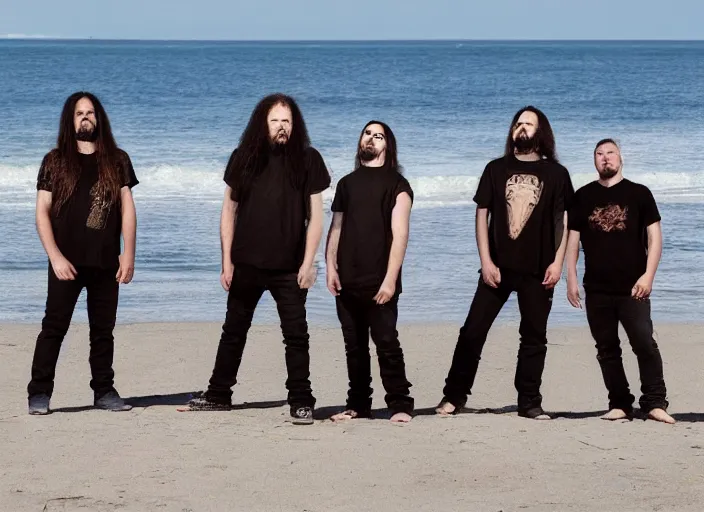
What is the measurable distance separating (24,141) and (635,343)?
25.2 metres

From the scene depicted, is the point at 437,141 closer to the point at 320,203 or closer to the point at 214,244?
the point at 214,244

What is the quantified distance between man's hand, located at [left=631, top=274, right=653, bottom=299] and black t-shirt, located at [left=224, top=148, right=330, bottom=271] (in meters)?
1.66

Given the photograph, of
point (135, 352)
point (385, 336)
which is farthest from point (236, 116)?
point (385, 336)

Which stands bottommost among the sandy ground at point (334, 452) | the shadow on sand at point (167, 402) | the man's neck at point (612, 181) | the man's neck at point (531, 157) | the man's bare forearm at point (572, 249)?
the shadow on sand at point (167, 402)

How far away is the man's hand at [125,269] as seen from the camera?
247 inches

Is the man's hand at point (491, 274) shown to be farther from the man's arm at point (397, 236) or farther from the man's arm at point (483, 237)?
the man's arm at point (397, 236)

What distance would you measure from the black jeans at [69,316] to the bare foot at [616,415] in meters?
2.64

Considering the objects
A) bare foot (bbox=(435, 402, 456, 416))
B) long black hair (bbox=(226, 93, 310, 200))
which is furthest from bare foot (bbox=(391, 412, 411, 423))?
long black hair (bbox=(226, 93, 310, 200))

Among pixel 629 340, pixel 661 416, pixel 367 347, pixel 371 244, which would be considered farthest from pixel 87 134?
pixel 661 416

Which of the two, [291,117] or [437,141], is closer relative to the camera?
[291,117]

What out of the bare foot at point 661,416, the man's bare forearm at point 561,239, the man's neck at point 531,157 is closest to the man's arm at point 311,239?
the man's neck at point 531,157

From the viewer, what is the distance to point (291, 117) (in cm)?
616

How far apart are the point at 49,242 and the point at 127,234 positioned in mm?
397

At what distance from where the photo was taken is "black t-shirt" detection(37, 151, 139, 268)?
6.21 m
